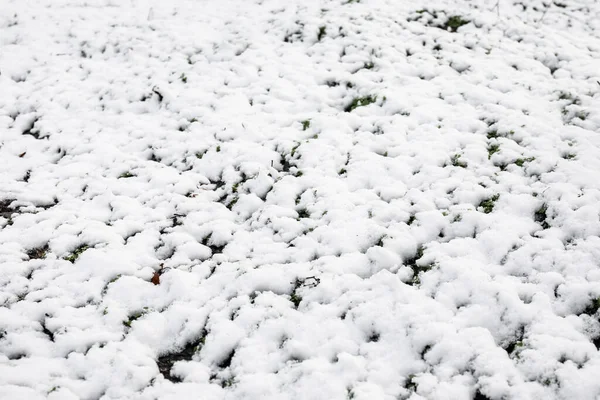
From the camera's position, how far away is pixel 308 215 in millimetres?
3814

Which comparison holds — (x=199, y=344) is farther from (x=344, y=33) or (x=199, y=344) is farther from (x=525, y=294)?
(x=344, y=33)

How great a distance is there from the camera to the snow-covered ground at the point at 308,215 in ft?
8.55

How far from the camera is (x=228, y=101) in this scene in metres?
5.45

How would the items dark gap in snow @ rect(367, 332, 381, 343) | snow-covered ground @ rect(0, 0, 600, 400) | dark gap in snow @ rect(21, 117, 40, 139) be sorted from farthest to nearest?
dark gap in snow @ rect(21, 117, 40, 139) < dark gap in snow @ rect(367, 332, 381, 343) < snow-covered ground @ rect(0, 0, 600, 400)

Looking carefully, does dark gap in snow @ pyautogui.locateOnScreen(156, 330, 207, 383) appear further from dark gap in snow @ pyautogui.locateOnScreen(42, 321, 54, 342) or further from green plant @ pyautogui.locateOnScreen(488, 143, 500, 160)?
green plant @ pyautogui.locateOnScreen(488, 143, 500, 160)

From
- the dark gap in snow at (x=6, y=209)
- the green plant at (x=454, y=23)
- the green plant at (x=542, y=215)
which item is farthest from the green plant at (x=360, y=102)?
the dark gap in snow at (x=6, y=209)

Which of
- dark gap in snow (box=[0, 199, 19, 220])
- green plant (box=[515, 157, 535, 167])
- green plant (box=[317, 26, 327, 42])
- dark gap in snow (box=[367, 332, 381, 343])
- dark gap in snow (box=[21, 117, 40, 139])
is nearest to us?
dark gap in snow (box=[367, 332, 381, 343])

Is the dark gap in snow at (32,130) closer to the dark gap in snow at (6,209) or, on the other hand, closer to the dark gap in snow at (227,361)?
the dark gap in snow at (6,209)

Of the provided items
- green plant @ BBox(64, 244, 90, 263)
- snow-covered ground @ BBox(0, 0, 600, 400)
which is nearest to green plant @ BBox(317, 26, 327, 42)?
snow-covered ground @ BBox(0, 0, 600, 400)

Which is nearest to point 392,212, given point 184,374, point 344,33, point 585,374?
point 585,374

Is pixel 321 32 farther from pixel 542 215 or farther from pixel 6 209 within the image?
pixel 6 209

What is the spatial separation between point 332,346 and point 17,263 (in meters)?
2.62

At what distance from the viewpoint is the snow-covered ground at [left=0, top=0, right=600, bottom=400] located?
2607 millimetres

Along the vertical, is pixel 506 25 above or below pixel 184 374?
above
